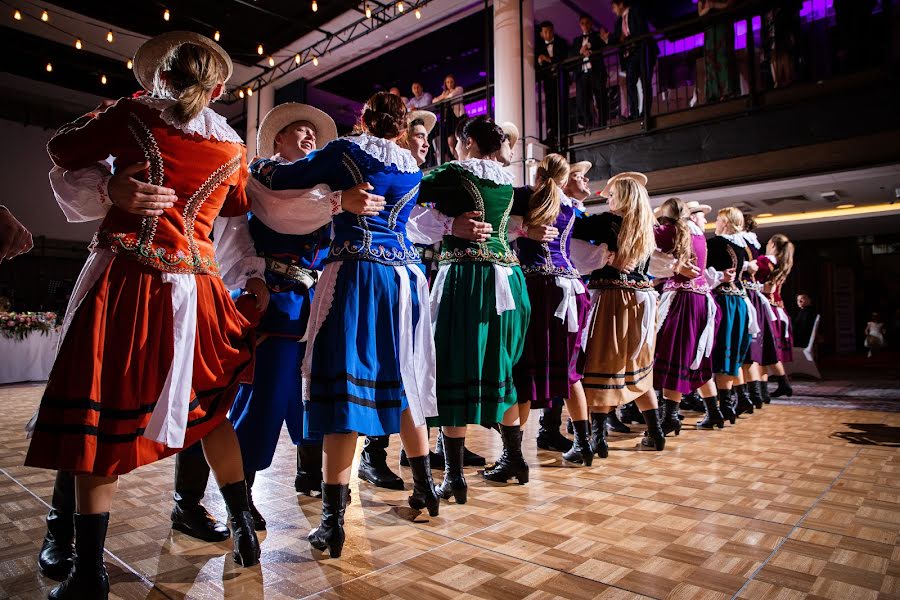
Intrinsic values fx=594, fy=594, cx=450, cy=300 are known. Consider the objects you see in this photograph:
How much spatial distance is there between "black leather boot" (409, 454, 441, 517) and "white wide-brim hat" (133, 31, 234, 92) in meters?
1.40

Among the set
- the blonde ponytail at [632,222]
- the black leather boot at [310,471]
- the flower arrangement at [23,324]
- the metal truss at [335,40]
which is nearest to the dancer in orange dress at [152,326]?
the black leather boot at [310,471]

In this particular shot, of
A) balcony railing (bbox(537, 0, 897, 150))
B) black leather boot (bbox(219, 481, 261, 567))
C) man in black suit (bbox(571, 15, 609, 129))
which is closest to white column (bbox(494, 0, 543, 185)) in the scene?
balcony railing (bbox(537, 0, 897, 150))

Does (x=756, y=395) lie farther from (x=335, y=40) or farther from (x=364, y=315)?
(x=335, y=40)

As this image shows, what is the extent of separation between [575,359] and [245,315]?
173cm

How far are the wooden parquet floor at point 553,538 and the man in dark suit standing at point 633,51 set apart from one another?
5.14 m

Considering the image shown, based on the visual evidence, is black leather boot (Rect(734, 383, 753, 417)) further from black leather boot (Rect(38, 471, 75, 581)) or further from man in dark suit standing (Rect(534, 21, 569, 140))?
black leather boot (Rect(38, 471, 75, 581))

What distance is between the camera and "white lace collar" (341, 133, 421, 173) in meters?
1.89

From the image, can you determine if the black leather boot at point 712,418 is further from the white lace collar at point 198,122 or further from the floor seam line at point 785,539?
the white lace collar at point 198,122

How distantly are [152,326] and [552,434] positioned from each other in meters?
2.51

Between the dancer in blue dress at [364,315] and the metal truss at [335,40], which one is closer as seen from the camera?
the dancer in blue dress at [364,315]

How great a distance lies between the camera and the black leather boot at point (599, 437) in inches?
124

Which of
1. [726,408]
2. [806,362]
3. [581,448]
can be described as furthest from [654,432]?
[806,362]

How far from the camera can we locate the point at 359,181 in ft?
6.21

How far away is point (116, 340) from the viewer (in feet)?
4.69
